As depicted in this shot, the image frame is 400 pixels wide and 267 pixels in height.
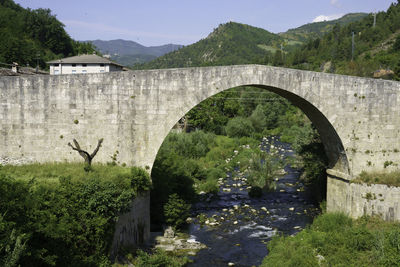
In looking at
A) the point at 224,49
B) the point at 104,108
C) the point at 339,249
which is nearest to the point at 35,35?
the point at 104,108

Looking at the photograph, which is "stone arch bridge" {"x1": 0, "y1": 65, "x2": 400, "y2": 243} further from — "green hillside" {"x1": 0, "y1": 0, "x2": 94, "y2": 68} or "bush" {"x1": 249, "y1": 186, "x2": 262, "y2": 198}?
"green hillside" {"x1": 0, "y1": 0, "x2": 94, "y2": 68}

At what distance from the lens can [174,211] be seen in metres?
14.2

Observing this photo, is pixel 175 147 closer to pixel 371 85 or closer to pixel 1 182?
pixel 371 85

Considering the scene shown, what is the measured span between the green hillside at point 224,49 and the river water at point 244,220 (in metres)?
70.6

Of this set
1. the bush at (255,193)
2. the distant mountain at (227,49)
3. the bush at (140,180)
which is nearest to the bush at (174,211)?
the bush at (140,180)

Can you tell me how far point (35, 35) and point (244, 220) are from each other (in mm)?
45315

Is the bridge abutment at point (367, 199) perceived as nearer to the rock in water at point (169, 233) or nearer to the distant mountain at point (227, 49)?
the rock in water at point (169, 233)

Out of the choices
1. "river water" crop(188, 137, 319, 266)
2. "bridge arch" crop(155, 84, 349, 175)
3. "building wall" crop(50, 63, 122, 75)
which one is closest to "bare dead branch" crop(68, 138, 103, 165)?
"bridge arch" crop(155, 84, 349, 175)

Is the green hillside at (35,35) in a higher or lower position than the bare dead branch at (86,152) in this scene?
higher

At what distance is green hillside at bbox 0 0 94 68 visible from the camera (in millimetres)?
40156

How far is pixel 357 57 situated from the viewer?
51281 millimetres

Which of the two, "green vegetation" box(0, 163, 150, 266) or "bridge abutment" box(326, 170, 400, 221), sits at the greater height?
"green vegetation" box(0, 163, 150, 266)

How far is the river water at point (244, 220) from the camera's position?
1294 cm

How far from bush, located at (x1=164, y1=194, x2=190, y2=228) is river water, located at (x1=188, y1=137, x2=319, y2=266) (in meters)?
0.91
